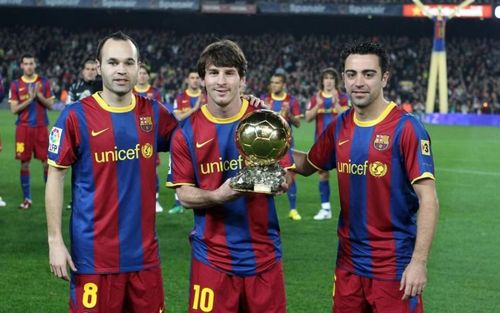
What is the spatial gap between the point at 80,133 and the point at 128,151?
265 mm

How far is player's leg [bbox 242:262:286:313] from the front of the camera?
4270 mm

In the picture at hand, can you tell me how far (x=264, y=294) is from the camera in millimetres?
4285

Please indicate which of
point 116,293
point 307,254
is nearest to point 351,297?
point 116,293

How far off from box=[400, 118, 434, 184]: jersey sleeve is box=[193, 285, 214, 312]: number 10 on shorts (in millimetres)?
1162

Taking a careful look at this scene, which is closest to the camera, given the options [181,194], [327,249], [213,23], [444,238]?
[181,194]

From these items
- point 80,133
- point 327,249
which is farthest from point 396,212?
point 327,249

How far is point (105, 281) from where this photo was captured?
14.6 ft

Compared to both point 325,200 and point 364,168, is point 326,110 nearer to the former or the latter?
point 325,200

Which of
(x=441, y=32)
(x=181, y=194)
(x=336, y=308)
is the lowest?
(x=336, y=308)

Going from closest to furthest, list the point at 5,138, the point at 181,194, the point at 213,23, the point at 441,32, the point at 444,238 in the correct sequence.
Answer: the point at 181,194 < the point at 444,238 < the point at 5,138 < the point at 441,32 < the point at 213,23

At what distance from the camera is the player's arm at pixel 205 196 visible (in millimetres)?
3986

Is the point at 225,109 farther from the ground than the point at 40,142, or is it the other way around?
the point at 225,109

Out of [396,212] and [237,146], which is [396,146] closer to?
[396,212]

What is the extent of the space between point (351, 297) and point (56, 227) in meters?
1.55
